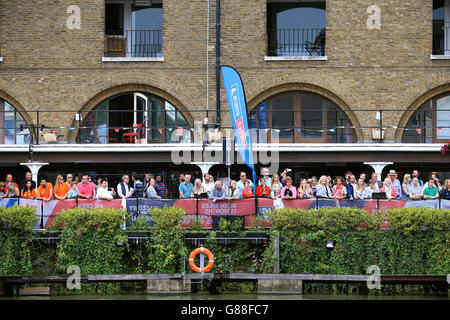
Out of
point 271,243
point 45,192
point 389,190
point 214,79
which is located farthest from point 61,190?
point 389,190

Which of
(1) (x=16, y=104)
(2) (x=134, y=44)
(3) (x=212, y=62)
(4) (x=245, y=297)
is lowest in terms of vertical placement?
(4) (x=245, y=297)

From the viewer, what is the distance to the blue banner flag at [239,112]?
771 inches

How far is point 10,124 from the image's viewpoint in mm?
26406

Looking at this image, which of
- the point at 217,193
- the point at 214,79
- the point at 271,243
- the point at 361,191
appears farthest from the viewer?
the point at 214,79

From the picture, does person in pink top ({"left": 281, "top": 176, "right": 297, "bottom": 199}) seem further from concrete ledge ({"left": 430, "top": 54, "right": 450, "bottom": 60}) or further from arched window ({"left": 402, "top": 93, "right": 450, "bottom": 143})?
concrete ledge ({"left": 430, "top": 54, "right": 450, "bottom": 60})

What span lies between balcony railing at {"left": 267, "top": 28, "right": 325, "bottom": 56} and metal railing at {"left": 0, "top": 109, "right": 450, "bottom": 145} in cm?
236

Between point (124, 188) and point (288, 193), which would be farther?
point (124, 188)

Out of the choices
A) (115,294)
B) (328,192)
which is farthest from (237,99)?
(115,294)

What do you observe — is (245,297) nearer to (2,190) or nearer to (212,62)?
(2,190)

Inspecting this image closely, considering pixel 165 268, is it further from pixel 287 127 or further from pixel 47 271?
pixel 287 127

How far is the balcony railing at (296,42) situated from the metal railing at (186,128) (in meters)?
2.36

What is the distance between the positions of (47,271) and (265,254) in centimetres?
538

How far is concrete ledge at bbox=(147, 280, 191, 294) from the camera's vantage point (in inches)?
664

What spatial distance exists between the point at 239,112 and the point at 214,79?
19.8ft
